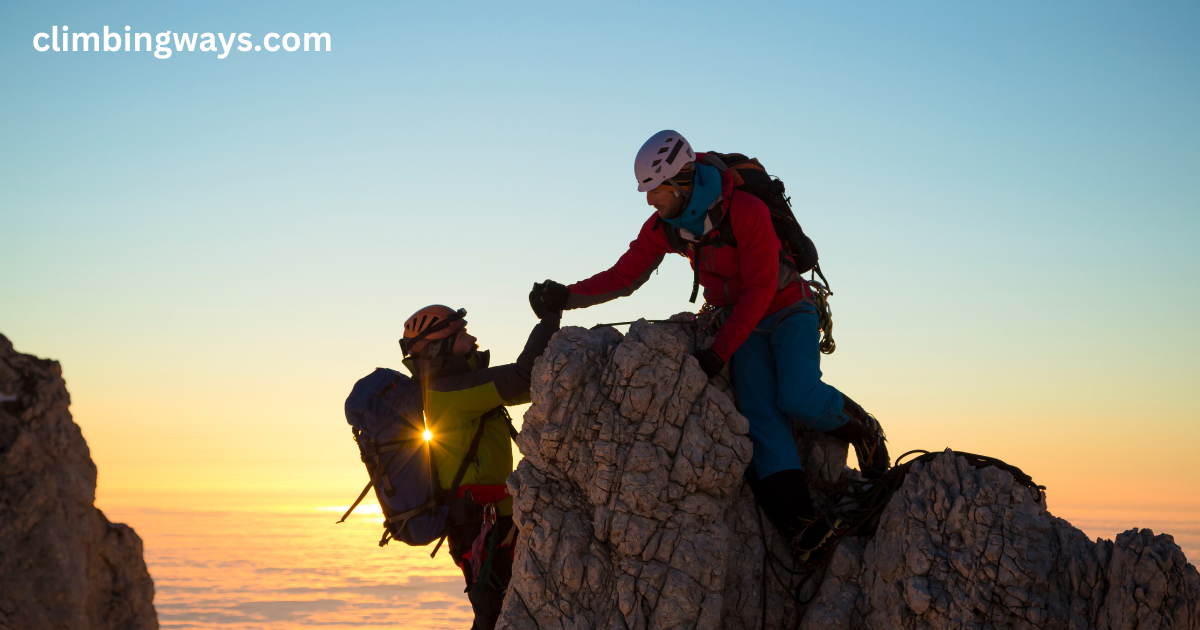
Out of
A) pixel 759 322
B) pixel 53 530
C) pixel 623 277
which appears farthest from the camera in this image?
pixel 623 277

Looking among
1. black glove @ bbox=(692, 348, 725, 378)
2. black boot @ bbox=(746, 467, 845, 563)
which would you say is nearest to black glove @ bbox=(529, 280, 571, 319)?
black glove @ bbox=(692, 348, 725, 378)

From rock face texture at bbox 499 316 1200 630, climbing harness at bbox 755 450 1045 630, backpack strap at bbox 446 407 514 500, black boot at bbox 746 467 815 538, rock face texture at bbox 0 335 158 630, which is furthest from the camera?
backpack strap at bbox 446 407 514 500

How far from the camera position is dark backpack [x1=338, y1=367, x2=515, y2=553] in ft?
35.2

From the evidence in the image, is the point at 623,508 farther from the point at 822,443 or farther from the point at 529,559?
the point at 822,443

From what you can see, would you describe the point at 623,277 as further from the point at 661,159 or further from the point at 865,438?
the point at 865,438

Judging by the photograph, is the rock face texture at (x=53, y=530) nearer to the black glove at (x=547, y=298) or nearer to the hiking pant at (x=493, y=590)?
the hiking pant at (x=493, y=590)

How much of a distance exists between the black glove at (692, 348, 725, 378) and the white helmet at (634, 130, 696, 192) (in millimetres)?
1623

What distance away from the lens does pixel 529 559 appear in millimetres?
8586

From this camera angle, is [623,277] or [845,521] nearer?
[845,521]

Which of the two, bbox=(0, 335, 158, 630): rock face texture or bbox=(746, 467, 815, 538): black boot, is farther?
bbox=(746, 467, 815, 538): black boot

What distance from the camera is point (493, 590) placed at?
1041cm

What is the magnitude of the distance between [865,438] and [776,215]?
2410 millimetres

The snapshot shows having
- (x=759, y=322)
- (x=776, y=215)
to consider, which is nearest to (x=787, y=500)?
(x=759, y=322)

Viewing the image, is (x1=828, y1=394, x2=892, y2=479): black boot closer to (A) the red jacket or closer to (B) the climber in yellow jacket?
(A) the red jacket
